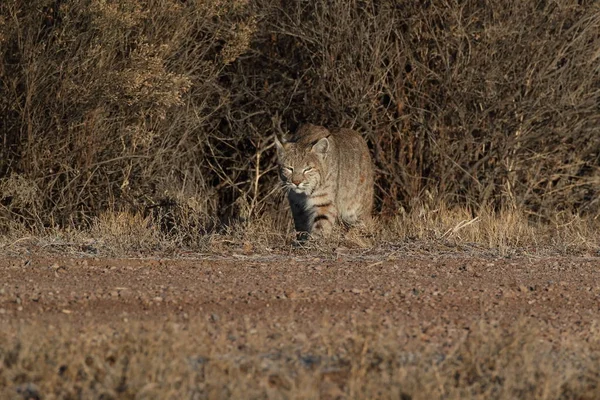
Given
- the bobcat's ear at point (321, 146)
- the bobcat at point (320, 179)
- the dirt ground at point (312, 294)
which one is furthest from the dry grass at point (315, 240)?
the bobcat's ear at point (321, 146)

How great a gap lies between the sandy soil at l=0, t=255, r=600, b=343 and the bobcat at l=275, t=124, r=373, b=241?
1.56m

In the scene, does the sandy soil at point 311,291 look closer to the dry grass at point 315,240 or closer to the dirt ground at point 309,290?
Answer: the dirt ground at point 309,290

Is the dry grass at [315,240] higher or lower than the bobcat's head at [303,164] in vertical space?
lower

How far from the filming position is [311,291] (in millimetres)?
7129

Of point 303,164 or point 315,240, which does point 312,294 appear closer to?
point 315,240

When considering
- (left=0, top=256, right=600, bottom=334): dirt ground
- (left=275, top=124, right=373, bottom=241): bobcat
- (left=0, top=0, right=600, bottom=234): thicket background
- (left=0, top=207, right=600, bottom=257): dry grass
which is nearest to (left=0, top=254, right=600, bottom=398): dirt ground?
(left=0, top=256, right=600, bottom=334): dirt ground

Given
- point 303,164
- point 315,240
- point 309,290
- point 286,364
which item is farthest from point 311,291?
point 303,164

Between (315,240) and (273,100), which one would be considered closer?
(315,240)

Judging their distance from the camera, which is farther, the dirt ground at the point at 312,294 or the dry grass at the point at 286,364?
the dirt ground at the point at 312,294

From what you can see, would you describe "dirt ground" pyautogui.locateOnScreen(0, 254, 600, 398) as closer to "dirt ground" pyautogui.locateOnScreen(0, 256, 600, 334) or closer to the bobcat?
"dirt ground" pyautogui.locateOnScreen(0, 256, 600, 334)

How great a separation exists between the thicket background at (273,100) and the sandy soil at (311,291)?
276cm

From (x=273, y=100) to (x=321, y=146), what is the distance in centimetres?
252

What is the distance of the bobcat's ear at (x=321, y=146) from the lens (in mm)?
10445

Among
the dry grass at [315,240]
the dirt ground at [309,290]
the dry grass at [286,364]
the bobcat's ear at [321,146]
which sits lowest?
the dry grass at [315,240]
